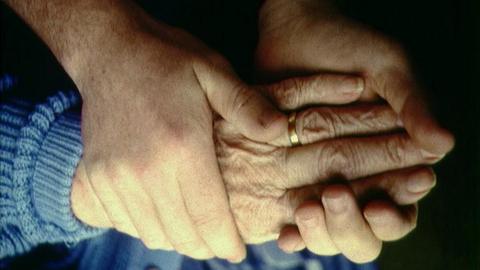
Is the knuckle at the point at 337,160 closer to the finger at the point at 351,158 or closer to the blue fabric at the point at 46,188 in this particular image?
the finger at the point at 351,158

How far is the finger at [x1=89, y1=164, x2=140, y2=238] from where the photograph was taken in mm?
690

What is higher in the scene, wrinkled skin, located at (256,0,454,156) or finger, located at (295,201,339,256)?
wrinkled skin, located at (256,0,454,156)

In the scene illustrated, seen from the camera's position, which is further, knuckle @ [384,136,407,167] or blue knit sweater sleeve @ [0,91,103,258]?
blue knit sweater sleeve @ [0,91,103,258]

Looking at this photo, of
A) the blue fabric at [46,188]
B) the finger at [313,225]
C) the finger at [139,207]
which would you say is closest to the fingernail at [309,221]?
the finger at [313,225]

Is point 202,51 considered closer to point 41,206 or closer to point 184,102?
point 184,102

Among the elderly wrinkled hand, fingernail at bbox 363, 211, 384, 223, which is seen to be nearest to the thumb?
the elderly wrinkled hand

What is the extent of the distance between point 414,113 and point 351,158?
0.12 metres

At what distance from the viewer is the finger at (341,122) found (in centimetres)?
72

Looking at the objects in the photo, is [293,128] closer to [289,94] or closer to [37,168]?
[289,94]

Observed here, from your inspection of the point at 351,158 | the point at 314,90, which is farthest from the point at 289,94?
the point at 351,158

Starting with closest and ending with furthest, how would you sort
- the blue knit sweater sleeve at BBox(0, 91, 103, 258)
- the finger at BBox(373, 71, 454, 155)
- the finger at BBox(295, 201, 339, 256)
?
the finger at BBox(373, 71, 454, 155)
the finger at BBox(295, 201, 339, 256)
the blue knit sweater sleeve at BBox(0, 91, 103, 258)

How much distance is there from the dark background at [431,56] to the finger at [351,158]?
31 centimetres

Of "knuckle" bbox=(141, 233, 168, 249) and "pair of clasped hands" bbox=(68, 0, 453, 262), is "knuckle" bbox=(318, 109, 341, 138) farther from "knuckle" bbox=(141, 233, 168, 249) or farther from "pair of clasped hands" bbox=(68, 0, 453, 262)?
"knuckle" bbox=(141, 233, 168, 249)

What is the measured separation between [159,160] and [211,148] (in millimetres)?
78
